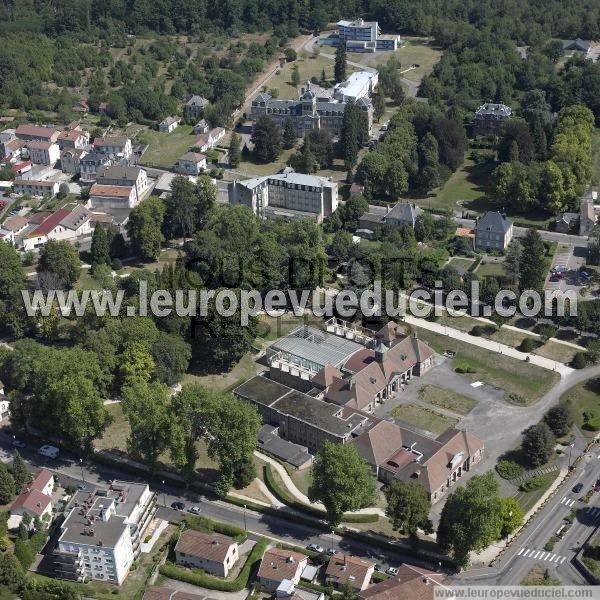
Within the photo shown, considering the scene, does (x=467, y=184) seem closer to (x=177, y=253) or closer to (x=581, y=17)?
(x=177, y=253)

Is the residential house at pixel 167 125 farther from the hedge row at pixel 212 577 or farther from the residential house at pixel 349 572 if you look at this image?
the residential house at pixel 349 572

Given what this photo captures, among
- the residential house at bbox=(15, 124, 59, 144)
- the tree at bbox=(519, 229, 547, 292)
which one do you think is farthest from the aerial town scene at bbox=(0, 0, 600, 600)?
the tree at bbox=(519, 229, 547, 292)

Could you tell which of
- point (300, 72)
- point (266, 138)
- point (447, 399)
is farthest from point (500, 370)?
point (300, 72)

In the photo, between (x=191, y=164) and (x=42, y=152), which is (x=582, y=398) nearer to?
(x=191, y=164)

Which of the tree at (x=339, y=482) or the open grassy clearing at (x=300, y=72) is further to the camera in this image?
the open grassy clearing at (x=300, y=72)

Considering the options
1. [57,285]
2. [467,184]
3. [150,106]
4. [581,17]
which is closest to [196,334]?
[57,285]

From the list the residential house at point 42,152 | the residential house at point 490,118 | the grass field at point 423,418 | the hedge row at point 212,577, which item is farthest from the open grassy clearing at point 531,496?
the residential house at point 42,152

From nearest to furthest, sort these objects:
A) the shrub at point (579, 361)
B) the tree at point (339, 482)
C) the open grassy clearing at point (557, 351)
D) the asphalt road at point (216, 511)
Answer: the asphalt road at point (216, 511)
the tree at point (339, 482)
the shrub at point (579, 361)
the open grassy clearing at point (557, 351)
